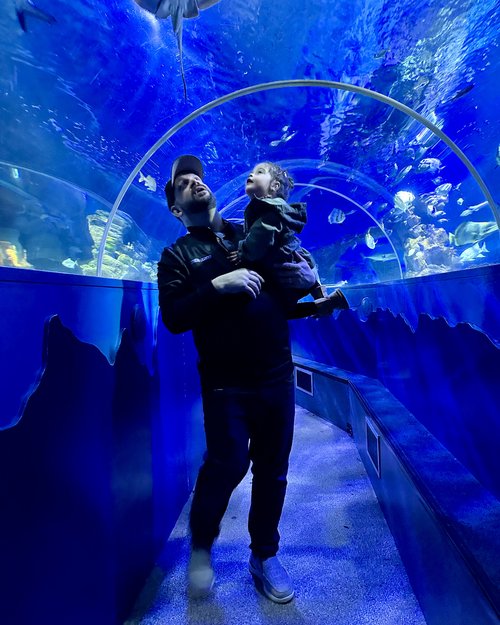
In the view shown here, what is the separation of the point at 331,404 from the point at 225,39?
11.4 ft

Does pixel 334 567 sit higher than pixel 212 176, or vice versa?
pixel 212 176

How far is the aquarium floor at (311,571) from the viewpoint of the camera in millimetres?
1513

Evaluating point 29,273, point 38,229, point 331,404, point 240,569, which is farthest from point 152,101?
point 38,229

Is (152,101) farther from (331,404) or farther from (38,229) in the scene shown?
(38,229)

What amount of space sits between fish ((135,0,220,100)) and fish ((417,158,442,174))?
338cm

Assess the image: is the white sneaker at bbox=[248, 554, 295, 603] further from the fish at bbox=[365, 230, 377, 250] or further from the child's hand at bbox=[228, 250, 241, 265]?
the fish at bbox=[365, 230, 377, 250]

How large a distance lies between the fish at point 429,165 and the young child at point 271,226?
3.64m

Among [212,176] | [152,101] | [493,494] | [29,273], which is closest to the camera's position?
[29,273]

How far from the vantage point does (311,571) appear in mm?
1774

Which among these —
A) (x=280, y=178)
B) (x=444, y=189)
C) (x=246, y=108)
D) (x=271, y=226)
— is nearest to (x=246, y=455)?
(x=271, y=226)

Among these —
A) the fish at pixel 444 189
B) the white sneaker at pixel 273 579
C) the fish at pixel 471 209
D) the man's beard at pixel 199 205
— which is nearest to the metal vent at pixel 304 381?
the white sneaker at pixel 273 579

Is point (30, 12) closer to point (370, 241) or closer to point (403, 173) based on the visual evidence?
point (403, 173)

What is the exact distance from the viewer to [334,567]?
1799 millimetres

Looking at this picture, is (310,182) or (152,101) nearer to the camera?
(152,101)
